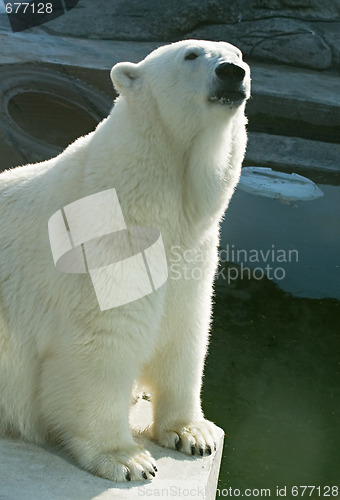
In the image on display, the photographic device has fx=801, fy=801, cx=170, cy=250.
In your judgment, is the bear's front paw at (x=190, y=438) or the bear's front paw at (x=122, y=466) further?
the bear's front paw at (x=190, y=438)

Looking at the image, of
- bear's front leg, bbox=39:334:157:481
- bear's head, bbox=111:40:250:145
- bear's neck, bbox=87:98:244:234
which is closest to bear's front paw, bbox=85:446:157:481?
bear's front leg, bbox=39:334:157:481

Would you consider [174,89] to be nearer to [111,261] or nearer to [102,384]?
[111,261]

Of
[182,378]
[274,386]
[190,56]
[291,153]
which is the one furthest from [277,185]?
[190,56]

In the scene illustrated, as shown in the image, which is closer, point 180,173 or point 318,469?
point 180,173

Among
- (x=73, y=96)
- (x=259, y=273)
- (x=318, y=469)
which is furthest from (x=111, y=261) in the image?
(x=73, y=96)

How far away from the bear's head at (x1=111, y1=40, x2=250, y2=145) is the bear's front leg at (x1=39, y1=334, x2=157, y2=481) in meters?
0.87

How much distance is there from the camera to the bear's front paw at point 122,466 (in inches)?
119

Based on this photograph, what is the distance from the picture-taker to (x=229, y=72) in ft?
9.66

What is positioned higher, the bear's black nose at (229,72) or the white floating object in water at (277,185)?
the bear's black nose at (229,72)

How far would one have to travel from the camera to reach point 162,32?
31.8ft

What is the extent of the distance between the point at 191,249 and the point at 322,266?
367cm

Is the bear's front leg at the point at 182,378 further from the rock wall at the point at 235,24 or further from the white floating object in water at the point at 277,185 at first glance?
the rock wall at the point at 235,24

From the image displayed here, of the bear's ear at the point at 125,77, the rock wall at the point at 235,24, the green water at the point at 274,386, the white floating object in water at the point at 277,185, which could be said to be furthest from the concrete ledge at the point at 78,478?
the rock wall at the point at 235,24

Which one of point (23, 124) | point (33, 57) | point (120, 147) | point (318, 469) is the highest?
point (120, 147)
